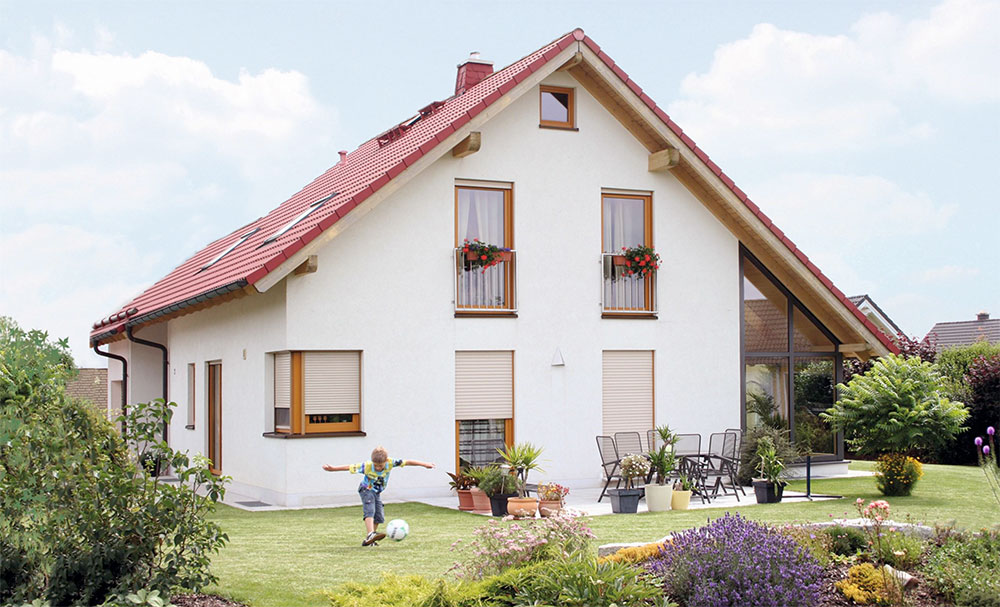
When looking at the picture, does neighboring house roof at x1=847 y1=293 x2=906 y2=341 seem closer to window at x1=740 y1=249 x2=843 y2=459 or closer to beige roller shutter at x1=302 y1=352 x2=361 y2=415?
window at x1=740 y1=249 x2=843 y2=459

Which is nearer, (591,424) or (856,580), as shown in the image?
(856,580)

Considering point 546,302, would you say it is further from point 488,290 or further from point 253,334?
point 253,334

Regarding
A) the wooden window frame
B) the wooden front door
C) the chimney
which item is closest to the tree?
the wooden window frame

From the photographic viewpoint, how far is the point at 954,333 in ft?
141

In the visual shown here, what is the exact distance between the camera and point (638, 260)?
17281 millimetres

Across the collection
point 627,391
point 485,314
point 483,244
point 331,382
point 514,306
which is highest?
point 483,244

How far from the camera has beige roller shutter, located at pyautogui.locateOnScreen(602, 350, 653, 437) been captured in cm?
1720

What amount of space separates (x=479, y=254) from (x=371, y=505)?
5.76 meters

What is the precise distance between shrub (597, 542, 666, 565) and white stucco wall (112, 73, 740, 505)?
25.7 feet

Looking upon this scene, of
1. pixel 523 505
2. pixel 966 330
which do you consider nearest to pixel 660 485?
pixel 523 505

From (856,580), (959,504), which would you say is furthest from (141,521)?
(959,504)

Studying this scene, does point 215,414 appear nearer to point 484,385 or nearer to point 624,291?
point 484,385

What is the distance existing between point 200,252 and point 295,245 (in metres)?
12.1

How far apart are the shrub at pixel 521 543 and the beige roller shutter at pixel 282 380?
7557 mm
